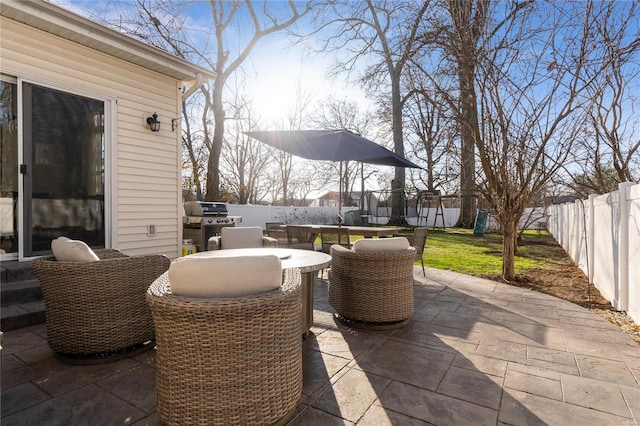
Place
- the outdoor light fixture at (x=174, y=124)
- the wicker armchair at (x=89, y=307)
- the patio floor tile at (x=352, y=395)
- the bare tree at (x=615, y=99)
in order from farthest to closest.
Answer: the outdoor light fixture at (x=174, y=124)
the bare tree at (x=615, y=99)
the wicker armchair at (x=89, y=307)
the patio floor tile at (x=352, y=395)

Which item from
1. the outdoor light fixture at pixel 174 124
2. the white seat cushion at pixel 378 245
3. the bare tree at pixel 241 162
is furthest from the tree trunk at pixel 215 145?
the bare tree at pixel 241 162

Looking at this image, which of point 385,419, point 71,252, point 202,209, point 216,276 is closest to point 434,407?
point 385,419

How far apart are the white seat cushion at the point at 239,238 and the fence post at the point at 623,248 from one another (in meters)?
3.76

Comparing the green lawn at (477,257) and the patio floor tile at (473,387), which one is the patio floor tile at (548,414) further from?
the green lawn at (477,257)

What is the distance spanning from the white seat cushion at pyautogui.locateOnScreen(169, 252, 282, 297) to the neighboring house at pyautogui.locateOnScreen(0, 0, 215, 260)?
Result: 10.6 feet

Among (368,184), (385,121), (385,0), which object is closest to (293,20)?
(385,0)

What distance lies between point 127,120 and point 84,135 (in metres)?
0.56

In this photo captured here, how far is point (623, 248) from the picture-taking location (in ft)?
11.0

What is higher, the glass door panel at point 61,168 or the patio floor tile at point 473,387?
the glass door panel at point 61,168

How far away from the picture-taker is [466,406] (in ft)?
6.23

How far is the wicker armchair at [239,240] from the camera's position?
401 centimetres

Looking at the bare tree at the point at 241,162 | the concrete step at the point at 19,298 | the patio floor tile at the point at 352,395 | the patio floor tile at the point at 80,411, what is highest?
the bare tree at the point at 241,162

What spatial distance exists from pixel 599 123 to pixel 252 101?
41.8 ft

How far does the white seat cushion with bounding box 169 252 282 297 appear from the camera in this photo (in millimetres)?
1589
